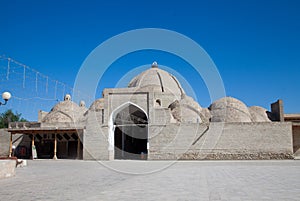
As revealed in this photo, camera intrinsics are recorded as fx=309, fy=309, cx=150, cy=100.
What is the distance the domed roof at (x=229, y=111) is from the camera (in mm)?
28027

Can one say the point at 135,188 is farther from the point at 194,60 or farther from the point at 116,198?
the point at 194,60

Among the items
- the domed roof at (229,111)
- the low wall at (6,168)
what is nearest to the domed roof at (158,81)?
the domed roof at (229,111)

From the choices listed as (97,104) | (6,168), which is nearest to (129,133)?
(97,104)

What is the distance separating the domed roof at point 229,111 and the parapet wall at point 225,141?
5.69m

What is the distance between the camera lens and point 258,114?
32.1 m

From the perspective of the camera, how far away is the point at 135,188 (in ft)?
25.4

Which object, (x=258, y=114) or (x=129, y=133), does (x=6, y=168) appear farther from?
(x=258, y=114)

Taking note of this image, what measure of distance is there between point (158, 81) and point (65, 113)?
10.3 metres

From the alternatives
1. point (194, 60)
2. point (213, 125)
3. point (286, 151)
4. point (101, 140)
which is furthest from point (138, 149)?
point (194, 60)

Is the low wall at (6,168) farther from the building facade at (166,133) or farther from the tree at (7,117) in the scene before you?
the tree at (7,117)

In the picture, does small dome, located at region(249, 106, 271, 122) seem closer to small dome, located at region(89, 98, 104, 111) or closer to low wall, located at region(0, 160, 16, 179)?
small dome, located at region(89, 98, 104, 111)

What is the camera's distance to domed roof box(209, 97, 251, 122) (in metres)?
28.0

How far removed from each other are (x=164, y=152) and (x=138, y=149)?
10.5 m

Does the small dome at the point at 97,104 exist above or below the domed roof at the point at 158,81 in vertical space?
below
